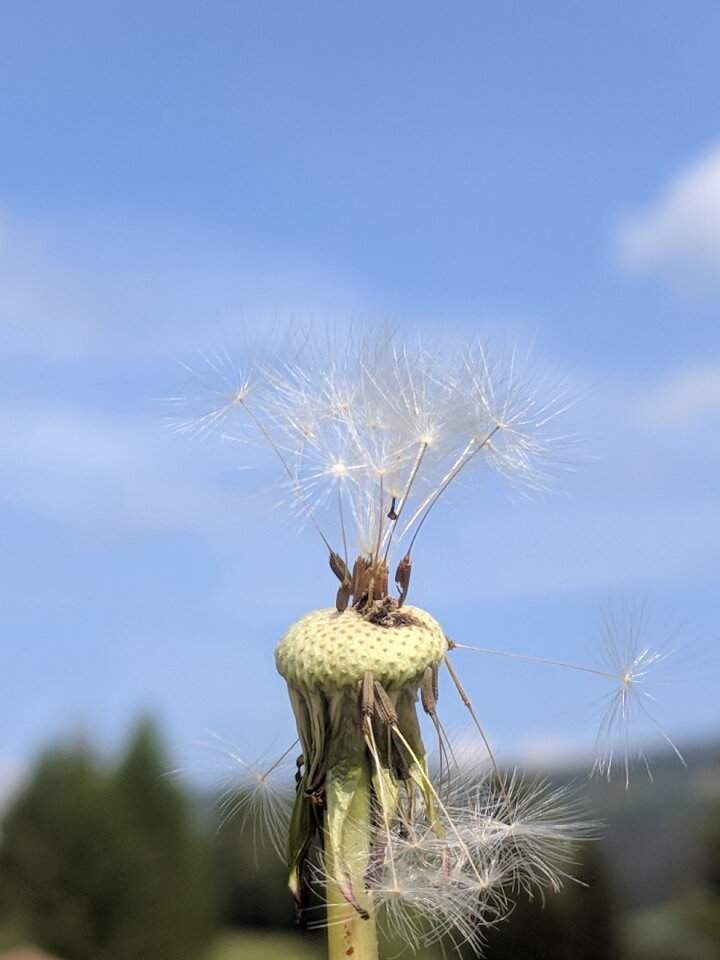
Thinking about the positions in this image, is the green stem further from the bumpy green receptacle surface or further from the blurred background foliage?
the blurred background foliage

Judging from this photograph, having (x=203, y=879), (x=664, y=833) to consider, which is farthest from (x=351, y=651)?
(x=203, y=879)

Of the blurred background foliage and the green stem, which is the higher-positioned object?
the blurred background foliage

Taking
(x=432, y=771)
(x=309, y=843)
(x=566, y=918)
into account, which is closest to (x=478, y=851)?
(x=432, y=771)

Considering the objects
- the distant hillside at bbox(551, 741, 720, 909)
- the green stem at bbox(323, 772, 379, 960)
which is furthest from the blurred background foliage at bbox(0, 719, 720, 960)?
the green stem at bbox(323, 772, 379, 960)

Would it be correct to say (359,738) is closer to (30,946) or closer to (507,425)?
(507,425)

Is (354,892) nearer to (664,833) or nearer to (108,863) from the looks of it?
(664,833)

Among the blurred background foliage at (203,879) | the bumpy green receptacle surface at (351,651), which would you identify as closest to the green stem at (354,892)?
the bumpy green receptacle surface at (351,651)
